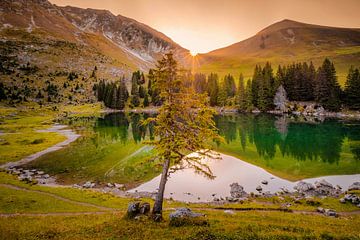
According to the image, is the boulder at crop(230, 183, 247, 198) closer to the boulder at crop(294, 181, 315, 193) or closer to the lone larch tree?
the boulder at crop(294, 181, 315, 193)

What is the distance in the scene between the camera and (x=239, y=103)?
514ft

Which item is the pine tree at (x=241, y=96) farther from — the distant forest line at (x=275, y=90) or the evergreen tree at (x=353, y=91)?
the evergreen tree at (x=353, y=91)

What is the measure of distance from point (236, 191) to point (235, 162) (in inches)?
722

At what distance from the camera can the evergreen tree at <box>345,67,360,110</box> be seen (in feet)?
387

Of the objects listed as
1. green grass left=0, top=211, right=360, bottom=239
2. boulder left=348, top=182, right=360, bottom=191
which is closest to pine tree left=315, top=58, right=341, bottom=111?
boulder left=348, top=182, right=360, bottom=191

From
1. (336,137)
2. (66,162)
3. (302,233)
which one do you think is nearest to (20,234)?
(302,233)

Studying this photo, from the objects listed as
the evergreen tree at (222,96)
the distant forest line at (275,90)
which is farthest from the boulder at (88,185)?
the evergreen tree at (222,96)

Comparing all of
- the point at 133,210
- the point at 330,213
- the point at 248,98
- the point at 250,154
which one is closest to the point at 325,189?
the point at 330,213

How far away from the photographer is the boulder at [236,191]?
35.0 m

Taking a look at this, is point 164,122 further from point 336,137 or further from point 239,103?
point 239,103

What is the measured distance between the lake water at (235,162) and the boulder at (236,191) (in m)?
0.96

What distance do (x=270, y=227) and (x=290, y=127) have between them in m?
84.7

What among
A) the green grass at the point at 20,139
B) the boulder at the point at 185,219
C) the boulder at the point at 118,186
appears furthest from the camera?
the green grass at the point at 20,139

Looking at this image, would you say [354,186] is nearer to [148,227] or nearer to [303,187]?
[303,187]
